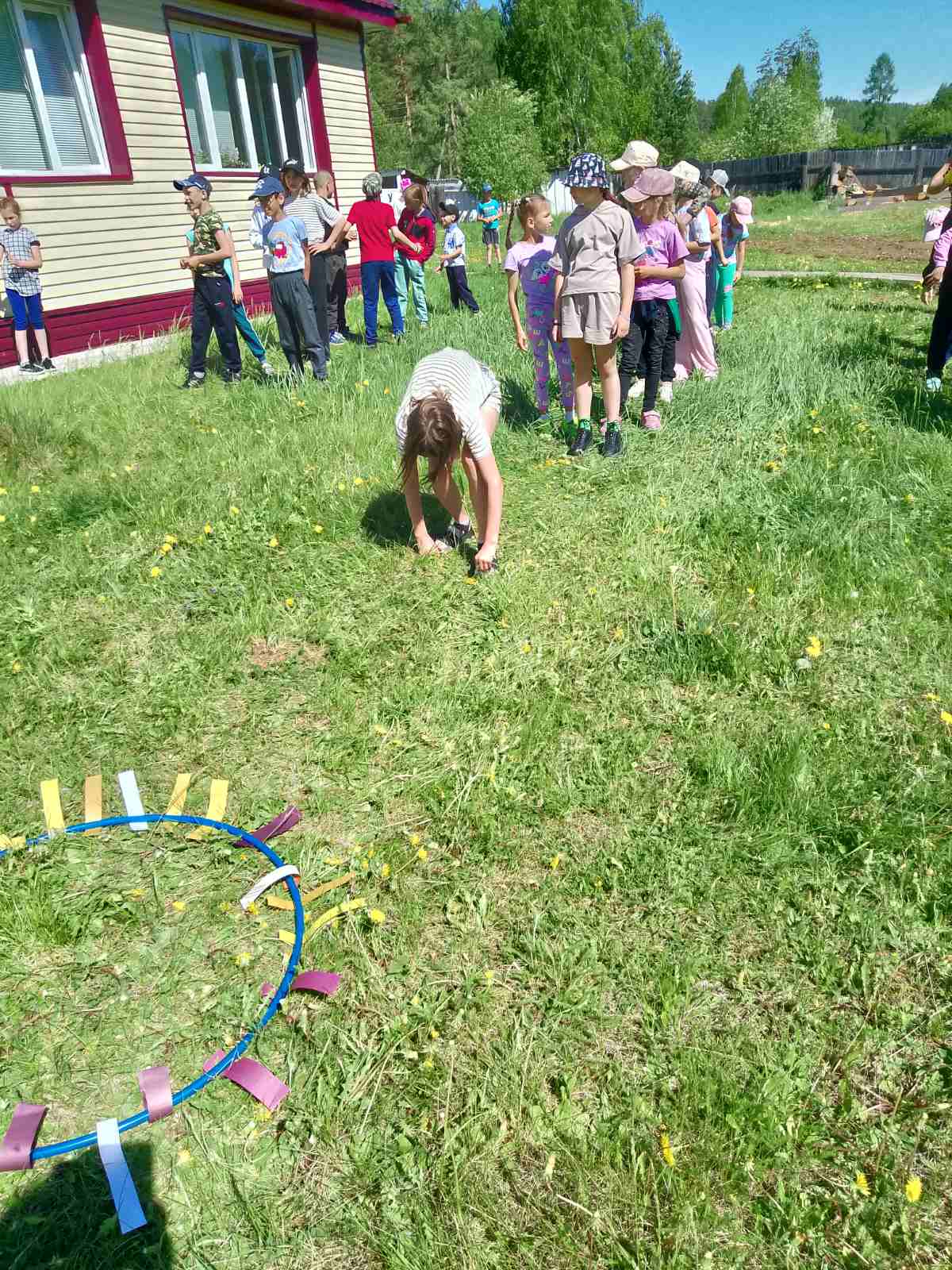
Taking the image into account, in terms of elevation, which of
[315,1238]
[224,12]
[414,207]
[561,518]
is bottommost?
[315,1238]

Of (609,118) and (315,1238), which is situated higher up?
(609,118)

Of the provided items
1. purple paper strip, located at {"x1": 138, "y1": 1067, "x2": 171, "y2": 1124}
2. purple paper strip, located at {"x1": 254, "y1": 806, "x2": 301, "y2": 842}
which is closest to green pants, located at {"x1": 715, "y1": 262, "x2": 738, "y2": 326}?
purple paper strip, located at {"x1": 254, "y1": 806, "x2": 301, "y2": 842}

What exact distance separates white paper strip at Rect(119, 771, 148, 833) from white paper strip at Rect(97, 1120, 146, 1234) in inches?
49.9

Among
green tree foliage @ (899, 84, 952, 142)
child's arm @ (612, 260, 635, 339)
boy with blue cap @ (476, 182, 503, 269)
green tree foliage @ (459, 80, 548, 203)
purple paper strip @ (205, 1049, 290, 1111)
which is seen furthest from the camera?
green tree foliage @ (899, 84, 952, 142)

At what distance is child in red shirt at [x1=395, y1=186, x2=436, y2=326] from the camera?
9.67 metres

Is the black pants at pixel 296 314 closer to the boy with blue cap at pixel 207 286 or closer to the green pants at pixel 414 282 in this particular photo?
the boy with blue cap at pixel 207 286

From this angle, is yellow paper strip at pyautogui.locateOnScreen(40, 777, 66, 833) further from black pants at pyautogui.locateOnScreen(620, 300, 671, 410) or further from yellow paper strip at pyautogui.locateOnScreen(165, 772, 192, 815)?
black pants at pyautogui.locateOnScreen(620, 300, 671, 410)

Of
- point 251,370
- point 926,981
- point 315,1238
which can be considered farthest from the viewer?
point 251,370

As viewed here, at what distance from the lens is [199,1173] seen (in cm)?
205

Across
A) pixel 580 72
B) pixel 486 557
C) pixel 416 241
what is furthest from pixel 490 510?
pixel 580 72

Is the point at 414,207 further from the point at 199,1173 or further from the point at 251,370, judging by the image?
the point at 199,1173

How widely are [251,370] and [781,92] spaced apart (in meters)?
64.9

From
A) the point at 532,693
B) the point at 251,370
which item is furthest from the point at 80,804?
the point at 251,370

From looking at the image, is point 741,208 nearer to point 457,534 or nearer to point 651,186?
point 651,186
